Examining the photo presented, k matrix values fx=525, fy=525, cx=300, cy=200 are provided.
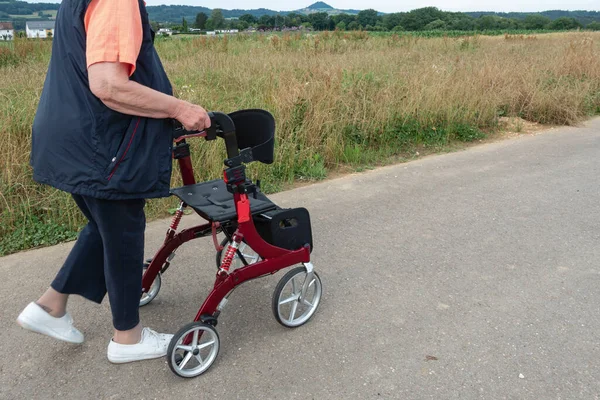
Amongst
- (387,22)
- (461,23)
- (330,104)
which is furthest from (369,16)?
(330,104)

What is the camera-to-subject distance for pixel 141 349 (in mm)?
2695

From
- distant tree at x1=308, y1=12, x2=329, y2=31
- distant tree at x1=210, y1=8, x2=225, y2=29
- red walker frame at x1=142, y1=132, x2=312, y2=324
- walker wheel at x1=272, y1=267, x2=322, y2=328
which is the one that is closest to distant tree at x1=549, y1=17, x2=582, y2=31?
distant tree at x1=308, y1=12, x2=329, y2=31

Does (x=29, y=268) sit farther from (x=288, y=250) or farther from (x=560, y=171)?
(x=560, y=171)

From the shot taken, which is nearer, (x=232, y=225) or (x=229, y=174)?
(x=229, y=174)

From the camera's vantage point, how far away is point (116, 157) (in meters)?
2.23

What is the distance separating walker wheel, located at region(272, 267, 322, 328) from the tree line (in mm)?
15162

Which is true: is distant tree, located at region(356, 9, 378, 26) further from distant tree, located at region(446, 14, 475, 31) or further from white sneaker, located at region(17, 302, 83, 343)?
white sneaker, located at region(17, 302, 83, 343)

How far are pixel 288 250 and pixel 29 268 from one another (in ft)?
6.68

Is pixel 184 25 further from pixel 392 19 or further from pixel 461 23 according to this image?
pixel 461 23

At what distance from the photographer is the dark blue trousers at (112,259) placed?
2.40 metres

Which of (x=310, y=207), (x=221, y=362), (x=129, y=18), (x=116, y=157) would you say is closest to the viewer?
(x=129, y=18)

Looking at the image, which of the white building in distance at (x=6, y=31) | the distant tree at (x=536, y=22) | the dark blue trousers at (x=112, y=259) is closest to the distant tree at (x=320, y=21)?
the white building in distance at (x=6, y=31)

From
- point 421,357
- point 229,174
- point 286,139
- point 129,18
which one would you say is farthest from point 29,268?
point 286,139

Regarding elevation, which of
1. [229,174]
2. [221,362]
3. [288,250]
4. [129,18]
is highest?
[129,18]
